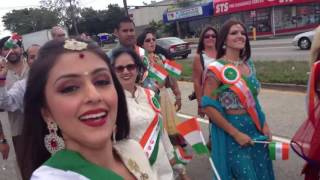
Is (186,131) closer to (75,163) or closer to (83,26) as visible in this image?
(75,163)

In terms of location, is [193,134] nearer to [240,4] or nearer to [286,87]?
[286,87]

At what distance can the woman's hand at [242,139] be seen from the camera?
3.25 meters

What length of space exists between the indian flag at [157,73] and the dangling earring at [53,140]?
115 inches

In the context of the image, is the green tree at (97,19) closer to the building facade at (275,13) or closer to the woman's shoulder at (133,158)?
the building facade at (275,13)

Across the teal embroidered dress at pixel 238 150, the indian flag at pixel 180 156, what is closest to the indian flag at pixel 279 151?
the teal embroidered dress at pixel 238 150

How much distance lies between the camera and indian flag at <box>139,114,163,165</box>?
2.60 metres

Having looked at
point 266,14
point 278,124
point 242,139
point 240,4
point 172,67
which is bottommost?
point 266,14

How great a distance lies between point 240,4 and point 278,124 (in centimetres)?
2841

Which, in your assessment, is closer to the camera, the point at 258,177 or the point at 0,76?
the point at 258,177

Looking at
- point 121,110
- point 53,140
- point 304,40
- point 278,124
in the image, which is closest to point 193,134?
point 121,110

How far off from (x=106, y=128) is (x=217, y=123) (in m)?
1.99

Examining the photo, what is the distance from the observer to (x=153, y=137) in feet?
9.08

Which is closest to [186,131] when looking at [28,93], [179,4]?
[28,93]

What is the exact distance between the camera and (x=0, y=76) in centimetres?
355
